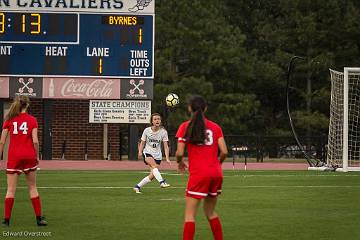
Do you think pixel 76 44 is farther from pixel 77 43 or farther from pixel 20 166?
pixel 20 166

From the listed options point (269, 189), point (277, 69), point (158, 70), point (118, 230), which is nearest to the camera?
point (118, 230)

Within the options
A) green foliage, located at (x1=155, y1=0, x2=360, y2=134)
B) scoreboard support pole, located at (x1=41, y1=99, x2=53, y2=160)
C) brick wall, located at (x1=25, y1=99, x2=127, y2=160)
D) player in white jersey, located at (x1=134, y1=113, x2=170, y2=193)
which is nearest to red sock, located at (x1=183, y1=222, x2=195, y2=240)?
player in white jersey, located at (x1=134, y1=113, x2=170, y2=193)

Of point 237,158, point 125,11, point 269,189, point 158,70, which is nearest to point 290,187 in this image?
point 269,189

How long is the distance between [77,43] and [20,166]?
2614cm

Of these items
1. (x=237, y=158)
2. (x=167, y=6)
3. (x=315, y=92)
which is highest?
(x=167, y=6)

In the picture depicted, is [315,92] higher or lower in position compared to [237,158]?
higher

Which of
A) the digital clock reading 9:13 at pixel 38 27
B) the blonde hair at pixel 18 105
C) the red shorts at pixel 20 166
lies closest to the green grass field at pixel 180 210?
the red shorts at pixel 20 166

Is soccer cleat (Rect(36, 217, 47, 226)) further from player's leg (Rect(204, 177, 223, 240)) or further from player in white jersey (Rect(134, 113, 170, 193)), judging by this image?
player in white jersey (Rect(134, 113, 170, 193))

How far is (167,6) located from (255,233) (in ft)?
144

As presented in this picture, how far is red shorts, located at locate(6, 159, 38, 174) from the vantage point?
14656mm

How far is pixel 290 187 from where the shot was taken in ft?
81.8

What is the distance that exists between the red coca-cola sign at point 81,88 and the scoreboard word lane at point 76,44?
2.65 feet

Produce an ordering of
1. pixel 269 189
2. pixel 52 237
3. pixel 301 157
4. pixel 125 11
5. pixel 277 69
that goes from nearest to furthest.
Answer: pixel 52 237 → pixel 269 189 → pixel 125 11 → pixel 301 157 → pixel 277 69

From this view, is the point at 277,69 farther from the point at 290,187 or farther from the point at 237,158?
the point at 290,187
